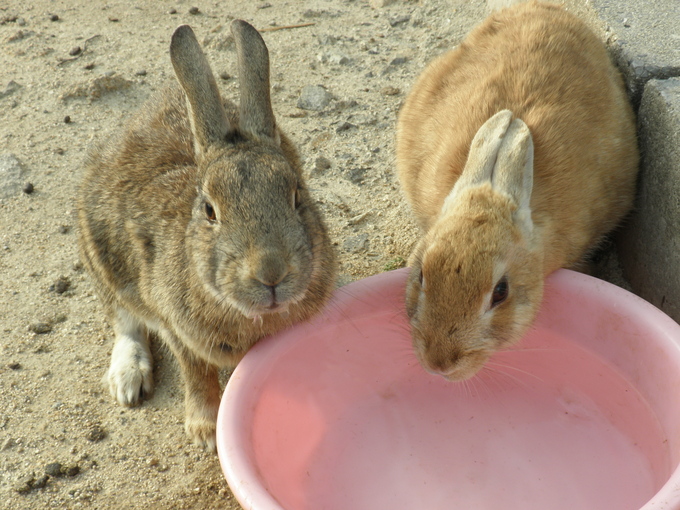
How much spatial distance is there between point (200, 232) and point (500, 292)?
1.18 m

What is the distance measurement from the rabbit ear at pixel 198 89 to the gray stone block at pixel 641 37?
2.09m

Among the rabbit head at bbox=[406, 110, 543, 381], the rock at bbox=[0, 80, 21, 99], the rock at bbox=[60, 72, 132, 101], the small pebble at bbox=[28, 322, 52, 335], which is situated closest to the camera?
the rabbit head at bbox=[406, 110, 543, 381]

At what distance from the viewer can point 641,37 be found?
4031 mm

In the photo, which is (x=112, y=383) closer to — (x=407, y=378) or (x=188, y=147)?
(x=188, y=147)

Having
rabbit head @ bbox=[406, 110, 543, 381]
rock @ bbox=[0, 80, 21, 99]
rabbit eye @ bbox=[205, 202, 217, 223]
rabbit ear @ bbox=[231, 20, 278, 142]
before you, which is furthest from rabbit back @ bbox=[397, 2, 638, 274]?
rock @ bbox=[0, 80, 21, 99]

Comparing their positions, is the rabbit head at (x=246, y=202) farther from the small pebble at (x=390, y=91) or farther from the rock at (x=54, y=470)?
the small pebble at (x=390, y=91)

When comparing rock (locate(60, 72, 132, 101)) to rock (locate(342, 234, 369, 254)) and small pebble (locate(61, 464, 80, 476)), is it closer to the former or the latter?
rock (locate(342, 234, 369, 254))

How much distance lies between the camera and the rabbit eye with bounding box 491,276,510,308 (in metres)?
2.89

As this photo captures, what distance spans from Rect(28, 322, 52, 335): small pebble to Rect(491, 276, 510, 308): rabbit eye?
2.39 metres

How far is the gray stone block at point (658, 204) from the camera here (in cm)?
350

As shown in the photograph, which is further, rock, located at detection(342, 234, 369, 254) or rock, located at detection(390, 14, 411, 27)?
rock, located at detection(390, 14, 411, 27)

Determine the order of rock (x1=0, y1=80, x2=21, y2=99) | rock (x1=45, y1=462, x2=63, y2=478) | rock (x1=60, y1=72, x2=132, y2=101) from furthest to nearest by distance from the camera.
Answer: rock (x1=0, y1=80, x2=21, y2=99) → rock (x1=60, y1=72, x2=132, y2=101) → rock (x1=45, y1=462, x2=63, y2=478)

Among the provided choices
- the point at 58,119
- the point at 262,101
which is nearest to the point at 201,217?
the point at 262,101

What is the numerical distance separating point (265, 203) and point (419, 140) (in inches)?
66.4
